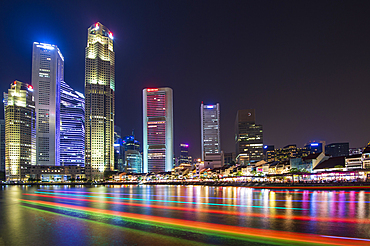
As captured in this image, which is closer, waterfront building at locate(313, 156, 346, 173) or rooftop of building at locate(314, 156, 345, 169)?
waterfront building at locate(313, 156, 346, 173)

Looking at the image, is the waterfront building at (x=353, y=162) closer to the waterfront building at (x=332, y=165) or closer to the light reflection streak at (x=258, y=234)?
the waterfront building at (x=332, y=165)

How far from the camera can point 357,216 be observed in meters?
23.6

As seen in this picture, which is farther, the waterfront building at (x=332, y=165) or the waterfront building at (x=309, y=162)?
the waterfront building at (x=309, y=162)

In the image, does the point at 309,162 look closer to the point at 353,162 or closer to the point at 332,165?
the point at 332,165

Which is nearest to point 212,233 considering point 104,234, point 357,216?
point 104,234

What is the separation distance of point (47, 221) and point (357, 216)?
25.7 m

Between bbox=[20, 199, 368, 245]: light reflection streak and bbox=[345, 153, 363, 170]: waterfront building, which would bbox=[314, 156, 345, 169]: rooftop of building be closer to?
bbox=[345, 153, 363, 170]: waterfront building

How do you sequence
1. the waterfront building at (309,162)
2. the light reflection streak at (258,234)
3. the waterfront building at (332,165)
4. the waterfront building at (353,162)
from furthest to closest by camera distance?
the waterfront building at (309,162) < the waterfront building at (332,165) < the waterfront building at (353,162) < the light reflection streak at (258,234)

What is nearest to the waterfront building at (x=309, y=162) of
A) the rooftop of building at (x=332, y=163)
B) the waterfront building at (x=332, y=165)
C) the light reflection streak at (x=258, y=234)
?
the waterfront building at (x=332, y=165)

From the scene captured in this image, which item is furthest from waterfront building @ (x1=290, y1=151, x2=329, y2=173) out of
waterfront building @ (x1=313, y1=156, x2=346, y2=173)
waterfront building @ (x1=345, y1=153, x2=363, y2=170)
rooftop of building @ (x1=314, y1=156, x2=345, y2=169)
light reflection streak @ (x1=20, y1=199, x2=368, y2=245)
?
light reflection streak @ (x1=20, y1=199, x2=368, y2=245)

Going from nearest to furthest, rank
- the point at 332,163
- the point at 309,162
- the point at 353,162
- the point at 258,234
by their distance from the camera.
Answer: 1. the point at 258,234
2. the point at 353,162
3. the point at 332,163
4. the point at 309,162

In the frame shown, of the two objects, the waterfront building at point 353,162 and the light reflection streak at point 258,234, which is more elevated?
the light reflection streak at point 258,234

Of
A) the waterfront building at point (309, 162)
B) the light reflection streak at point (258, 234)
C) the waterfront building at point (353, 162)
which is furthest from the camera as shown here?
the waterfront building at point (309, 162)

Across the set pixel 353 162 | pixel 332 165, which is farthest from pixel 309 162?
pixel 353 162
